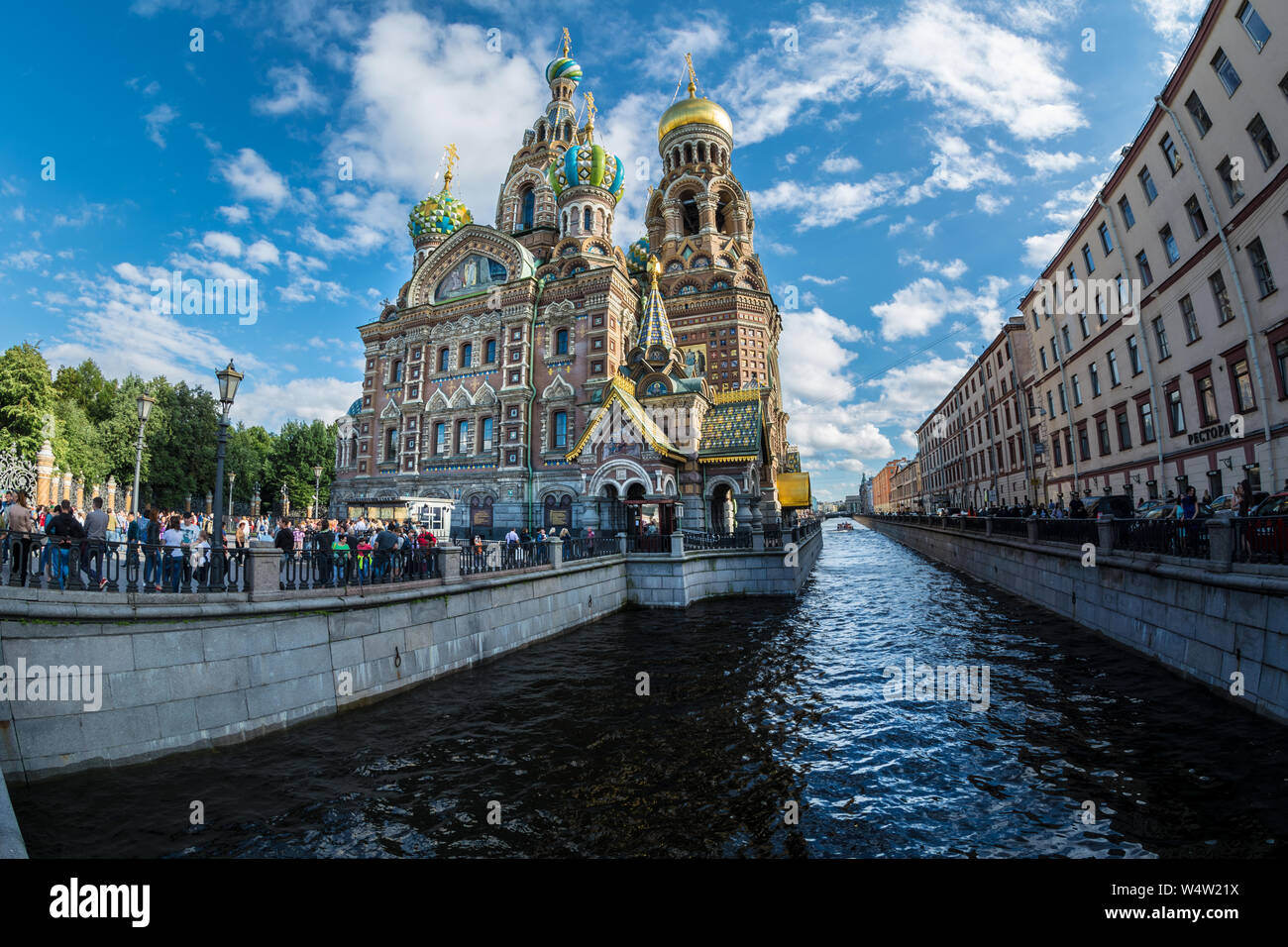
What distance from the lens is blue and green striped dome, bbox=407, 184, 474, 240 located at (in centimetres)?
4331

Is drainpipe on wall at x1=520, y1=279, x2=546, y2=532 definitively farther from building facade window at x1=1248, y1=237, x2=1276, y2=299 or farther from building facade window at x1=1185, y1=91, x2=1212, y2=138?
building facade window at x1=1248, y1=237, x2=1276, y2=299

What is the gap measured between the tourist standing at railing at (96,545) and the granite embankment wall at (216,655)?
2.16 ft

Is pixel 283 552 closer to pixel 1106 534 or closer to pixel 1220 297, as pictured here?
pixel 1106 534

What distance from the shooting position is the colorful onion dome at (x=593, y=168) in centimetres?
3822

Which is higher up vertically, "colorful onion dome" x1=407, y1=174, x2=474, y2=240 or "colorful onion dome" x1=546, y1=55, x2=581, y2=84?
"colorful onion dome" x1=546, y1=55, x2=581, y2=84

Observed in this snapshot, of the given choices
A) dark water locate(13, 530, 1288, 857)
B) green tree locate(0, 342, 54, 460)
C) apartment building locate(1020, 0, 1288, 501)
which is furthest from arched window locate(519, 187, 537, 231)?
dark water locate(13, 530, 1288, 857)

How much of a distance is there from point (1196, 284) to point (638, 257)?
34594mm

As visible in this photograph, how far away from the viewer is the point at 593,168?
38250mm

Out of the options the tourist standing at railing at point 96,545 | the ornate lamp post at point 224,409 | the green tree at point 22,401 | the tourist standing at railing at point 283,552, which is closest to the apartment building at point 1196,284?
the tourist standing at railing at point 283,552

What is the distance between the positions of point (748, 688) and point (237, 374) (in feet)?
35.0

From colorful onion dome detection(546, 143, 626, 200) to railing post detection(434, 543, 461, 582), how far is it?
3361 centimetres

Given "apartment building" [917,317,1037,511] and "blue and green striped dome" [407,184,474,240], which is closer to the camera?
"apartment building" [917,317,1037,511]
